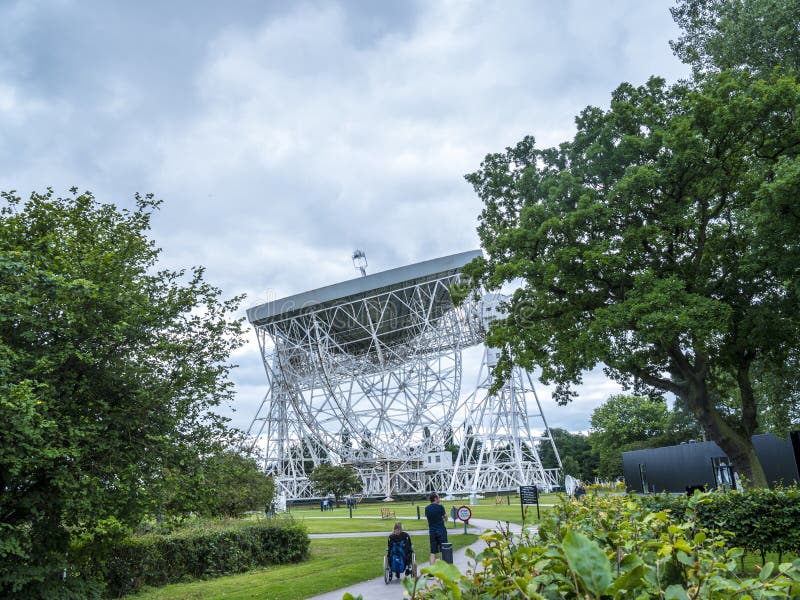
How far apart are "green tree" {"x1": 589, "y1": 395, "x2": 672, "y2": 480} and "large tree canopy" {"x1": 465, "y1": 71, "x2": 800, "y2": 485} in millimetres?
42430

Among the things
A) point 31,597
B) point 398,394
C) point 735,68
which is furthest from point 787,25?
point 398,394

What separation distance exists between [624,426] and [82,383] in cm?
5879

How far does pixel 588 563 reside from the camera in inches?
58.3

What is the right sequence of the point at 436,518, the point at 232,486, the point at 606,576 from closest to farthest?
the point at 606,576 < the point at 436,518 < the point at 232,486

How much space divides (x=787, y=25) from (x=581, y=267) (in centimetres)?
794

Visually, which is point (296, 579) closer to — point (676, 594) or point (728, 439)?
point (728, 439)

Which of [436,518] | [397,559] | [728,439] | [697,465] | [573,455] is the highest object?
[728,439]

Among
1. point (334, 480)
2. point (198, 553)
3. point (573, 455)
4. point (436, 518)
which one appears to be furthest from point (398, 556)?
point (573, 455)

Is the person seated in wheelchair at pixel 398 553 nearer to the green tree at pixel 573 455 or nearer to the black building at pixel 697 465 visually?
the black building at pixel 697 465

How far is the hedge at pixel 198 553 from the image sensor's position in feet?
45.4

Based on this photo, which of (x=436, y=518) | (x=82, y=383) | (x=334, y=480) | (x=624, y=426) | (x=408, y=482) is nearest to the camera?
(x=82, y=383)

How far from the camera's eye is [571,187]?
679 inches

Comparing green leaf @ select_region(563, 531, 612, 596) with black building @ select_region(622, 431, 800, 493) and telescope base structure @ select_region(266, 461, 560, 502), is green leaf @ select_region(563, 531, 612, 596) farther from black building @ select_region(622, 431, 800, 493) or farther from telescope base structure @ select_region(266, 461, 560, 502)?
telescope base structure @ select_region(266, 461, 560, 502)

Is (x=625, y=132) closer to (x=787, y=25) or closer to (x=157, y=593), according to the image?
(x=787, y=25)
